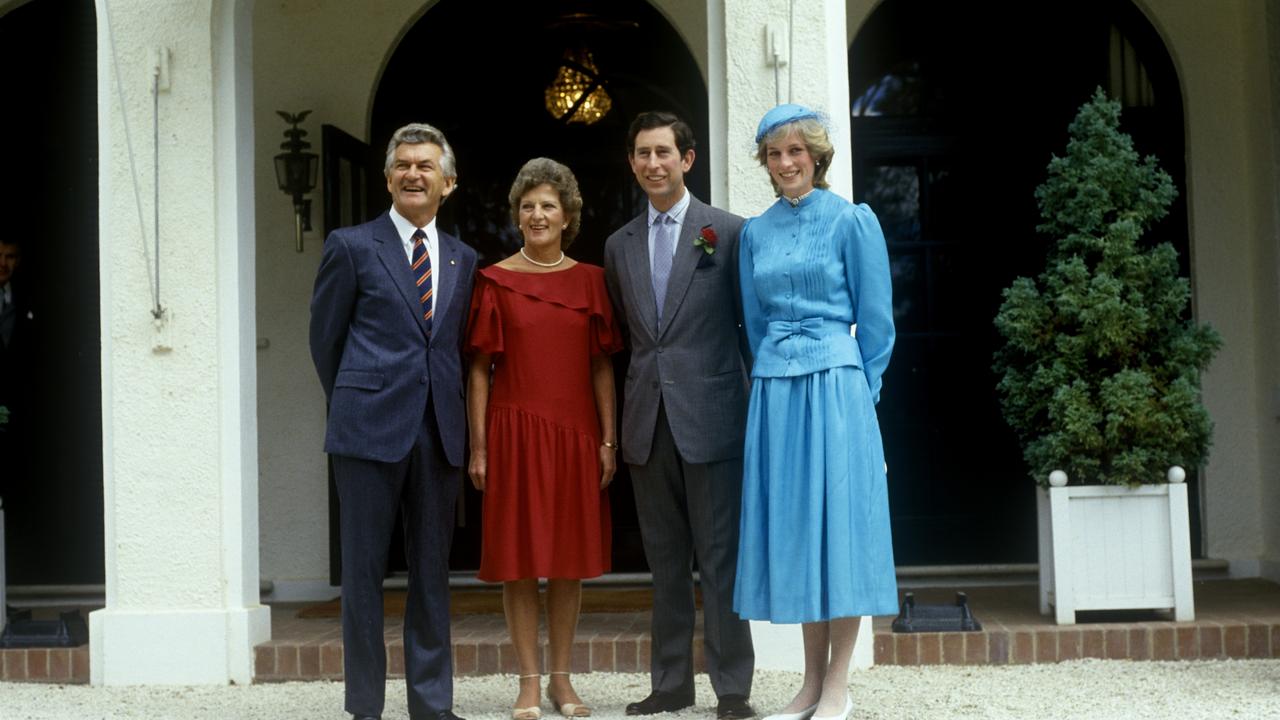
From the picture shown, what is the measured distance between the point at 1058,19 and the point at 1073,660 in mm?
3532

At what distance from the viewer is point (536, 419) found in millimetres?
4738

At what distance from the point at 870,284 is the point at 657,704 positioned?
1.53m

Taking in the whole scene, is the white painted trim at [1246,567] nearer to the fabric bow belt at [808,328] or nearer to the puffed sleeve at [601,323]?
the fabric bow belt at [808,328]

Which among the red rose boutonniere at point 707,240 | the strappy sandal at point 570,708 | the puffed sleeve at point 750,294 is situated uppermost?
the red rose boutonniere at point 707,240

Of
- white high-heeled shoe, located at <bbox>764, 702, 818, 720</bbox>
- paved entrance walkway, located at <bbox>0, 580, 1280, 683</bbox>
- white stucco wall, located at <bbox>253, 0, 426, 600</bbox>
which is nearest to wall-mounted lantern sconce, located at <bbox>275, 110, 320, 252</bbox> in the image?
white stucco wall, located at <bbox>253, 0, 426, 600</bbox>

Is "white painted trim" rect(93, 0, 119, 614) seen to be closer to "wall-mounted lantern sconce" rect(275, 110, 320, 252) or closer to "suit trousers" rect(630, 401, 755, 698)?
"wall-mounted lantern sconce" rect(275, 110, 320, 252)

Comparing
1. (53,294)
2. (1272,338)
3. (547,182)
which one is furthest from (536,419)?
(1272,338)

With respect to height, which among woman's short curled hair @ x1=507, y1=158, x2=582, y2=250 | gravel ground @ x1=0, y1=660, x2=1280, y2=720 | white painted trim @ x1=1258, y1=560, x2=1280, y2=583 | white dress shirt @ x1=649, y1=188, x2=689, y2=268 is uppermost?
woman's short curled hair @ x1=507, y1=158, x2=582, y2=250

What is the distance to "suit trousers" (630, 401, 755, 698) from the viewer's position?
15.5ft

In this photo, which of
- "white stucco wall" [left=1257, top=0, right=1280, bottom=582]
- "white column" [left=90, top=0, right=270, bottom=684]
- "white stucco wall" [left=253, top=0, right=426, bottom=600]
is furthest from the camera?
"white stucco wall" [left=253, top=0, right=426, bottom=600]

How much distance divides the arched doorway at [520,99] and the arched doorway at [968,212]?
103 centimetres

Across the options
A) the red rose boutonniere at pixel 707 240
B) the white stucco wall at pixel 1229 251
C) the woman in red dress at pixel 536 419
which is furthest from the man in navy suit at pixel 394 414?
the white stucco wall at pixel 1229 251

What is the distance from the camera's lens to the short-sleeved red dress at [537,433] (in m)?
4.71

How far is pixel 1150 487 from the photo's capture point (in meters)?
5.93
